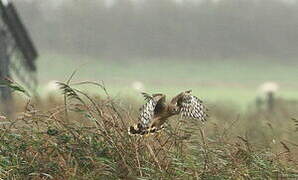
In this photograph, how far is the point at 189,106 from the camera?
4324 millimetres

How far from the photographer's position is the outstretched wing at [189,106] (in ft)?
14.1

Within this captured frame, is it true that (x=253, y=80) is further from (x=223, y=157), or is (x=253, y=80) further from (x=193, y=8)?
(x=223, y=157)

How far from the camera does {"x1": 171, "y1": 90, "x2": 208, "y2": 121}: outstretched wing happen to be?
4293mm

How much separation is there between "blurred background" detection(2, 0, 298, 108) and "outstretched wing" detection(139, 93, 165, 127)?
64.4ft

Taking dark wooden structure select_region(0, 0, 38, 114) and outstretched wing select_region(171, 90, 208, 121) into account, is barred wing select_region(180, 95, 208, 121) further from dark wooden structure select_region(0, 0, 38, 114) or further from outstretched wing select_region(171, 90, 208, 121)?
dark wooden structure select_region(0, 0, 38, 114)

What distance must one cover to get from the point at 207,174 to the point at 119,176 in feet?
1.24

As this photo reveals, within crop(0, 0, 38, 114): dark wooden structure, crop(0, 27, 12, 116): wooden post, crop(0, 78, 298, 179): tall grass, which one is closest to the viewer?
crop(0, 78, 298, 179): tall grass

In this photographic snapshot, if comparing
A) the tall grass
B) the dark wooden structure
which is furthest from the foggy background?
the tall grass

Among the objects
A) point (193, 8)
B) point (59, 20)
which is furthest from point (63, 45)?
point (193, 8)

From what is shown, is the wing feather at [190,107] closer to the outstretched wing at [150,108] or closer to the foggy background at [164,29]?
the outstretched wing at [150,108]

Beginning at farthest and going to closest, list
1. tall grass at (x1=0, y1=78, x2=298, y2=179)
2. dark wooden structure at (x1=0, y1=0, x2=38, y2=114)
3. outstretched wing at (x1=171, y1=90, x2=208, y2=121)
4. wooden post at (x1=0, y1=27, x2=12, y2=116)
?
1. dark wooden structure at (x1=0, y1=0, x2=38, y2=114)
2. wooden post at (x1=0, y1=27, x2=12, y2=116)
3. outstretched wing at (x1=171, y1=90, x2=208, y2=121)
4. tall grass at (x1=0, y1=78, x2=298, y2=179)

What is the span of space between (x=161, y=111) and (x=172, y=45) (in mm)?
22339

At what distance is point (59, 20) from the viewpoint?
27125mm

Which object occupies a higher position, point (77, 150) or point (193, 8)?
point (193, 8)
